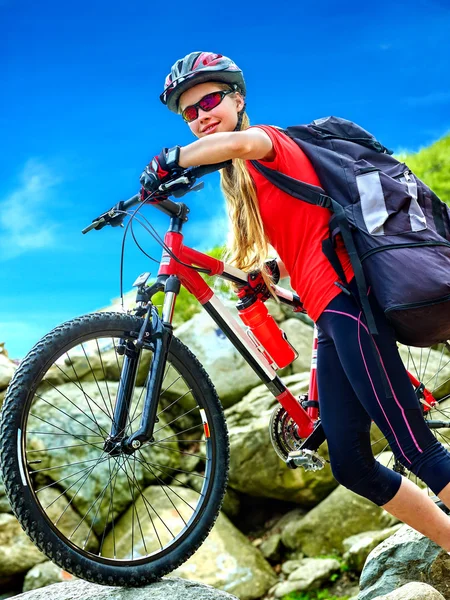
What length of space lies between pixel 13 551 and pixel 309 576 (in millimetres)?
3021

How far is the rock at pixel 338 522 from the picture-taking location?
6.72 metres

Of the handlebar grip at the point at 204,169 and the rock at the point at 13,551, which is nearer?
the handlebar grip at the point at 204,169

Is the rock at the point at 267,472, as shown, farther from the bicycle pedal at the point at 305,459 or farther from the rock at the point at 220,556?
the bicycle pedal at the point at 305,459

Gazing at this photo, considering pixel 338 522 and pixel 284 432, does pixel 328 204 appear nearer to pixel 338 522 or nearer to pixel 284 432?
pixel 284 432

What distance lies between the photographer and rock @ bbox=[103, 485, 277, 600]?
21.2ft

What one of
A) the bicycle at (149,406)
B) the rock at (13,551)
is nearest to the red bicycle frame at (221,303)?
the bicycle at (149,406)

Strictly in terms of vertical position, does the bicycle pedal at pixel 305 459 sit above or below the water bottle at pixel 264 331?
below

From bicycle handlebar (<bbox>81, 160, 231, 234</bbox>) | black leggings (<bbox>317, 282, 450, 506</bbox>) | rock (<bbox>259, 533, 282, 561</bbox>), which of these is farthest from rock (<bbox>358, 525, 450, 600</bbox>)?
rock (<bbox>259, 533, 282, 561</bbox>)

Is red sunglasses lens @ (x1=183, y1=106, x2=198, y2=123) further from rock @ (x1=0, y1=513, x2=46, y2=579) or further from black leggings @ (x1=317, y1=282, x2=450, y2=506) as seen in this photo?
rock @ (x1=0, y1=513, x2=46, y2=579)

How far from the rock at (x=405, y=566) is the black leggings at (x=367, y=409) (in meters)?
0.86

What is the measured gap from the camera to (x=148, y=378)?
8.24 ft

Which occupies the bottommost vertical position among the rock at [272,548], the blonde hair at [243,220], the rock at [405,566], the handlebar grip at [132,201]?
the rock at [405,566]

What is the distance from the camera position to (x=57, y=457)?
7.20 m

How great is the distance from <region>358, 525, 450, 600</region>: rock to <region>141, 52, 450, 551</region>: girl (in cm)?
64
